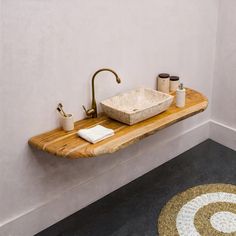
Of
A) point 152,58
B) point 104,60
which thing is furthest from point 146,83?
point 104,60

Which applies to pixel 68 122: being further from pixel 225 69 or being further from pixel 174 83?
pixel 225 69

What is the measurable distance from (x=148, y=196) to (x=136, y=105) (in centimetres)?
64

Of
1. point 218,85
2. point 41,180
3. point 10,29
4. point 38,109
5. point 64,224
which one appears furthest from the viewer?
point 218,85

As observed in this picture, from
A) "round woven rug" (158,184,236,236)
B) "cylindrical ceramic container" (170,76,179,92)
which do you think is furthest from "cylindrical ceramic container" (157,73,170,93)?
"round woven rug" (158,184,236,236)

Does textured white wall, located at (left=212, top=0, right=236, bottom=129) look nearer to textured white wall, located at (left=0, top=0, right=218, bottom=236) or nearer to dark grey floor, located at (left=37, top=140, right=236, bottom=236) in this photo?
textured white wall, located at (left=0, top=0, right=218, bottom=236)

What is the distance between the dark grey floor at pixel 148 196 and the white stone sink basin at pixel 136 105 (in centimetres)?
62

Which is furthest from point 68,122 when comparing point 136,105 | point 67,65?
point 136,105

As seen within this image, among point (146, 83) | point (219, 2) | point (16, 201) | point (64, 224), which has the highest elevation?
point (219, 2)

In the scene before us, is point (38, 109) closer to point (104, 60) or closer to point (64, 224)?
point (104, 60)

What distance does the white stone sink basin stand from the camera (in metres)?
1.98

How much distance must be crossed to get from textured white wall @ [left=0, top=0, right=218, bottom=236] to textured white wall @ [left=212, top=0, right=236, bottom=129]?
19 cm

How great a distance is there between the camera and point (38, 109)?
73.2 inches

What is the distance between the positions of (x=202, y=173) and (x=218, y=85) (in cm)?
78

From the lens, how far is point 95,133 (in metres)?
1.87
